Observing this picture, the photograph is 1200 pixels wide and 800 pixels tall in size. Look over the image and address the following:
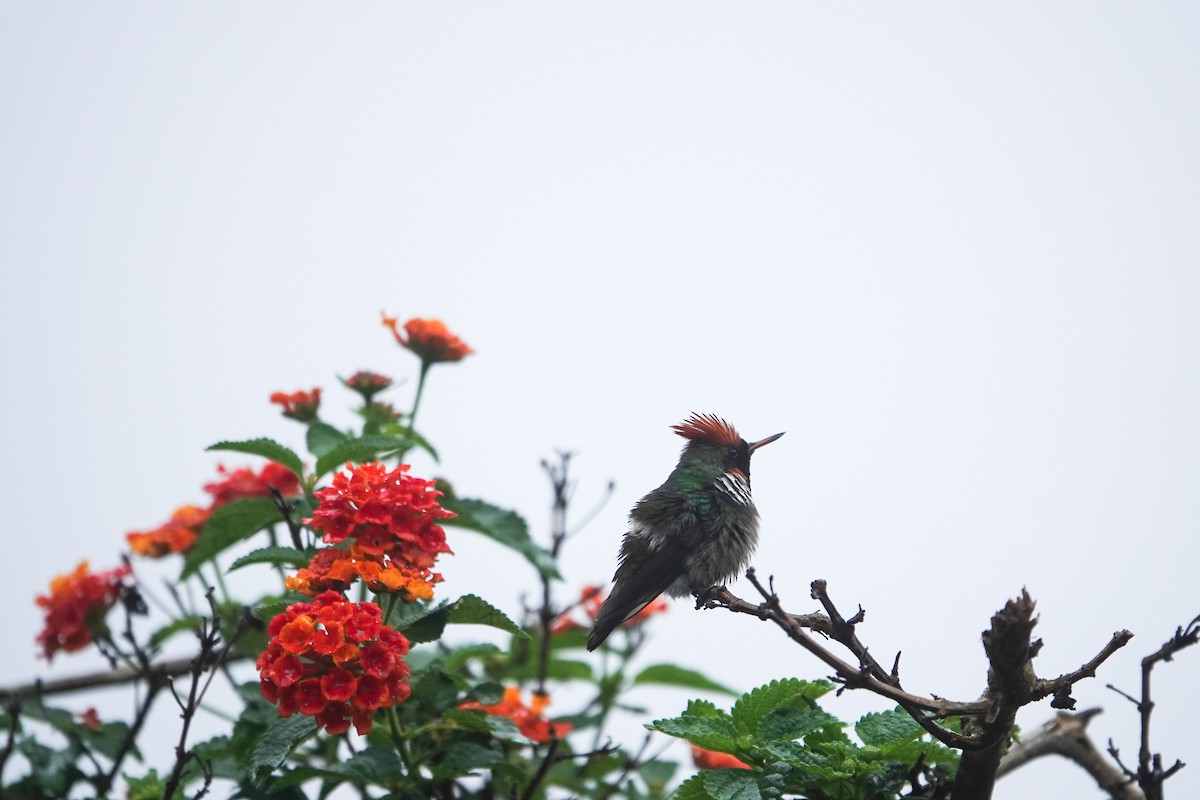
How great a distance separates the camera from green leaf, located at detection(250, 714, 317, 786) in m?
2.77

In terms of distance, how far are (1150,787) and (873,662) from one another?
514 millimetres

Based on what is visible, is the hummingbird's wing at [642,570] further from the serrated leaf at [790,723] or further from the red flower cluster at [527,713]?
the serrated leaf at [790,723]

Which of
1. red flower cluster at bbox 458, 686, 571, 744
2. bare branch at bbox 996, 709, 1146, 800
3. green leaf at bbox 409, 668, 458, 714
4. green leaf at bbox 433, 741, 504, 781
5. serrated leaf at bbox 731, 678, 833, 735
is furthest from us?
red flower cluster at bbox 458, 686, 571, 744

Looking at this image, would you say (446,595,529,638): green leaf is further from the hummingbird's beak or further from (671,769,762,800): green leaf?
the hummingbird's beak

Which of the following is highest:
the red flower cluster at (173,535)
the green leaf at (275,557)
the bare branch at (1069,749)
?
the red flower cluster at (173,535)

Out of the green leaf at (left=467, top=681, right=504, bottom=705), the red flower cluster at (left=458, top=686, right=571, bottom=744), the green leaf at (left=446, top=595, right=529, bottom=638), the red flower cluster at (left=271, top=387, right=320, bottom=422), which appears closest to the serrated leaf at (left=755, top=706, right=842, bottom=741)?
the green leaf at (left=446, top=595, right=529, bottom=638)

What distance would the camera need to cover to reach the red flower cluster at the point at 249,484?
446 centimetres

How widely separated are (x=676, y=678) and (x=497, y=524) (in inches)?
46.8

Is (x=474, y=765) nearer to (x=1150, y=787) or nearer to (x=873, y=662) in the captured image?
(x=873, y=662)

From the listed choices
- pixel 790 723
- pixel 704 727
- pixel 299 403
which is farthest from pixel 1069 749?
pixel 299 403

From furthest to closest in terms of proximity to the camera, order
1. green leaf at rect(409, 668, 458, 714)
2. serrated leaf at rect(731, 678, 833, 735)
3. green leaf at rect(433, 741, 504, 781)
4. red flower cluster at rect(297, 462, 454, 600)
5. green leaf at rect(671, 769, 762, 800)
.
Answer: green leaf at rect(409, 668, 458, 714)
green leaf at rect(433, 741, 504, 781)
red flower cluster at rect(297, 462, 454, 600)
serrated leaf at rect(731, 678, 833, 735)
green leaf at rect(671, 769, 762, 800)

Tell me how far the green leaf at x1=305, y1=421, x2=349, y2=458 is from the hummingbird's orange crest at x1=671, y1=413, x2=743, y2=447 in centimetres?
147

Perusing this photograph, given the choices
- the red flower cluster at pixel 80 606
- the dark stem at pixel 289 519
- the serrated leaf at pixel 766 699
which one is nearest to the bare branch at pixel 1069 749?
the serrated leaf at pixel 766 699

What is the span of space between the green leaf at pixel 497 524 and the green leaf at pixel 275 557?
1.82 ft
